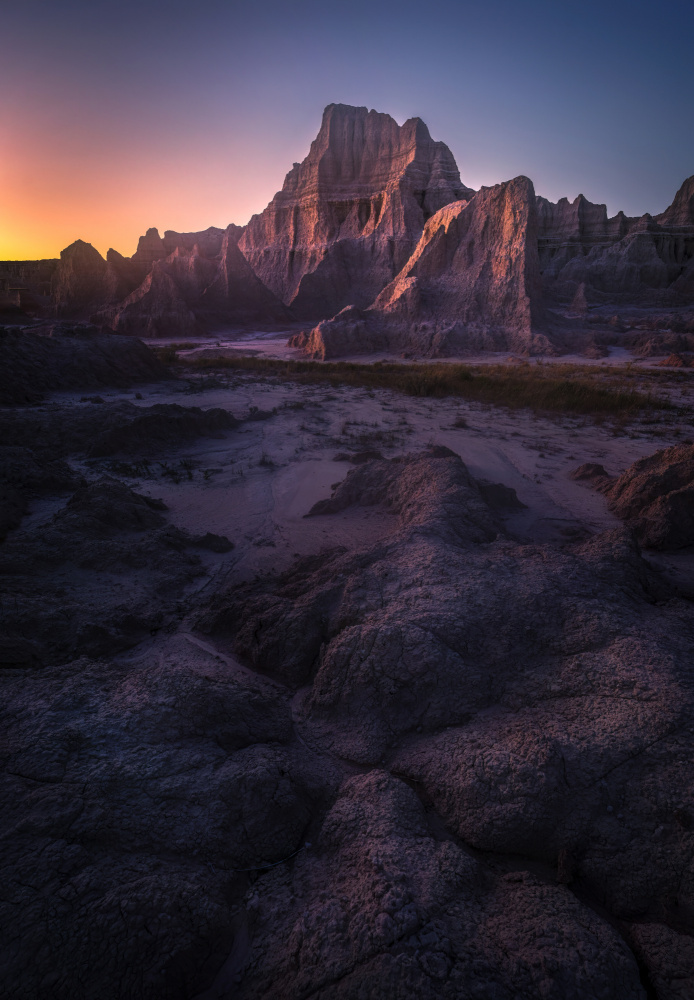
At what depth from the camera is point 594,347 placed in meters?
Answer: 23.5

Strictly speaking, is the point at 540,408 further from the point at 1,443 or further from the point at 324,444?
the point at 1,443

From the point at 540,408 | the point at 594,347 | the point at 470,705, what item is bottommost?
the point at 470,705

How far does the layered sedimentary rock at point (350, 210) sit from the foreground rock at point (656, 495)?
3932 centimetres

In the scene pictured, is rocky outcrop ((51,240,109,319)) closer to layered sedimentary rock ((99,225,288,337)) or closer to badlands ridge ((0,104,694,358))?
badlands ridge ((0,104,694,358))

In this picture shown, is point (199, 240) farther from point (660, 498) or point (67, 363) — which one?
point (660, 498)

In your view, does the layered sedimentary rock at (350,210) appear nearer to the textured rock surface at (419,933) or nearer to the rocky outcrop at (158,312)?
the rocky outcrop at (158,312)

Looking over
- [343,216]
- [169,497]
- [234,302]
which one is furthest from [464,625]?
[343,216]

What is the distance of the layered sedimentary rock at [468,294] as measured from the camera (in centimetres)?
2398

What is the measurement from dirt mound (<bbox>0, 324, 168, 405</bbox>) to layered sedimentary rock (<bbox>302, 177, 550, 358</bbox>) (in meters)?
10.3

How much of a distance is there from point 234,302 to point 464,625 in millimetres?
42430

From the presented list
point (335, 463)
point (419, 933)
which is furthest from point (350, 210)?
point (419, 933)

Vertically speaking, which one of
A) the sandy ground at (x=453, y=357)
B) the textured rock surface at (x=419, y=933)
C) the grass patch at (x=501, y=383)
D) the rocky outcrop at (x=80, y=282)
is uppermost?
the rocky outcrop at (x=80, y=282)

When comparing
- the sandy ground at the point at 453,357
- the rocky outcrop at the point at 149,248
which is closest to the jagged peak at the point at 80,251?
the rocky outcrop at the point at 149,248

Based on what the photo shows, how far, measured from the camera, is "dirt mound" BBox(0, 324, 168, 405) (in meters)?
11.9
